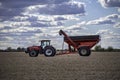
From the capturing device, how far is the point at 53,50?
25609 millimetres

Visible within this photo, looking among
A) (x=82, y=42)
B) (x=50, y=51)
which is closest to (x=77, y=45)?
(x=82, y=42)

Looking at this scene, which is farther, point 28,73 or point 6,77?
point 28,73

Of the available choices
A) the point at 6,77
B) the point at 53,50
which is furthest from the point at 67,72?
the point at 53,50

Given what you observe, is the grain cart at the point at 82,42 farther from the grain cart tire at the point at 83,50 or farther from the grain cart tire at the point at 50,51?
the grain cart tire at the point at 50,51

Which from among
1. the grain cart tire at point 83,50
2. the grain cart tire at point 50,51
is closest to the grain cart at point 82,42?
the grain cart tire at point 83,50

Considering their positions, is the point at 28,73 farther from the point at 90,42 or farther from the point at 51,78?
the point at 90,42

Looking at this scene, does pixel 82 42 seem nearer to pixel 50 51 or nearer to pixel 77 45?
pixel 77 45

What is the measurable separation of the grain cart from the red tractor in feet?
6.37

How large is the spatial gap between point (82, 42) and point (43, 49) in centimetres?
316

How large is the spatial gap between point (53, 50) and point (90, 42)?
3273 mm

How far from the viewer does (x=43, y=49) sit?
2672 cm

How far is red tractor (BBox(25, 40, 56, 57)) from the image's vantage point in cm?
2564

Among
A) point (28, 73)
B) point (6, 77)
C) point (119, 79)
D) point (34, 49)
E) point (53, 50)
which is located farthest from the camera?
point (34, 49)

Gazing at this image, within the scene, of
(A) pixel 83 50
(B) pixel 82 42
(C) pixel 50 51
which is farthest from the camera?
(B) pixel 82 42
